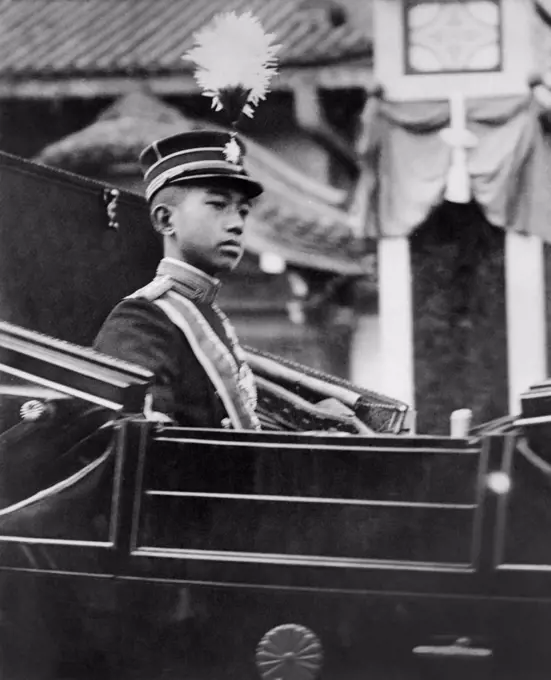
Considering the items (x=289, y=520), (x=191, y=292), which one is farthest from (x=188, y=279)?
(x=289, y=520)

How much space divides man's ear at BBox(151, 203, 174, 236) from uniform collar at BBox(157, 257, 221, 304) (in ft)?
0.19

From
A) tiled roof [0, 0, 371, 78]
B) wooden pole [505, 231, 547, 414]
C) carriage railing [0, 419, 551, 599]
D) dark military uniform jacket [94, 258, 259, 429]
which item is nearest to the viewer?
carriage railing [0, 419, 551, 599]

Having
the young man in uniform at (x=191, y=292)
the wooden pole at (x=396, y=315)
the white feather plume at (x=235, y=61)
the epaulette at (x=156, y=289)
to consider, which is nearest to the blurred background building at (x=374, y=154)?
the wooden pole at (x=396, y=315)

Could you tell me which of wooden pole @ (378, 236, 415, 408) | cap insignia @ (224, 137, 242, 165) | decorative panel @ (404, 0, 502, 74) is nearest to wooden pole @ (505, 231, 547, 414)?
wooden pole @ (378, 236, 415, 408)

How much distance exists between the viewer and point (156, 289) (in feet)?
6.87

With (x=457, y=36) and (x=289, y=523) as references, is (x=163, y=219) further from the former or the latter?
(x=457, y=36)

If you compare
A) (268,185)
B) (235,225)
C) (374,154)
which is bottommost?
(235,225)

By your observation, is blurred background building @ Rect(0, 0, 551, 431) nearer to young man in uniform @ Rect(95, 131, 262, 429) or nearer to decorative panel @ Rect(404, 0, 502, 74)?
decorative panel @ Rect(404, 0, 502, 74)

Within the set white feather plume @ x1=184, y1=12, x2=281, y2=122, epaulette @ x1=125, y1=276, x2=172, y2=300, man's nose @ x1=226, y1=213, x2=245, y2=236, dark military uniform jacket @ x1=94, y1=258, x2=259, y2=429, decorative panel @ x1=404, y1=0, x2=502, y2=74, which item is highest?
decorative panel @ x1=404, y1=0, x2=502, y2=74

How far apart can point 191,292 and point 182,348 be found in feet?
0.39

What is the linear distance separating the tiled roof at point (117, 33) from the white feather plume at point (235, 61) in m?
0.19

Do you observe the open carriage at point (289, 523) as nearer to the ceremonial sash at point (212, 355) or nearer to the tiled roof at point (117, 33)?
the ceremonial sash at point (212, 355)

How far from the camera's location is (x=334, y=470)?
1791 mm

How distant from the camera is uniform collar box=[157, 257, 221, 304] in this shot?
2096 millimetres
